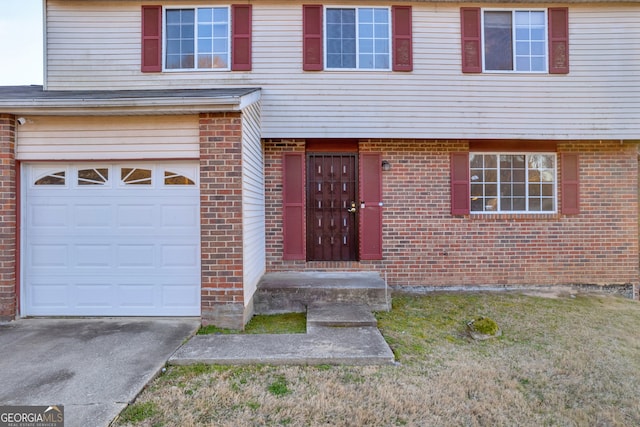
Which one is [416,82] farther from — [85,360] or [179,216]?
[85,360]

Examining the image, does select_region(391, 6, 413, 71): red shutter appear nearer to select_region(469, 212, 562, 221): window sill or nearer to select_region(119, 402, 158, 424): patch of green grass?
select_region(469, 212, 562, 221): window sill

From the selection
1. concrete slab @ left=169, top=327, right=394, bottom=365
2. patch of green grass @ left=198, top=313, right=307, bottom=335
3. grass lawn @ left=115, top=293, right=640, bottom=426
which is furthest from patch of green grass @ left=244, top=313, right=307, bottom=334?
grass lawn @ left=115, top=293, right=640, bottom=426

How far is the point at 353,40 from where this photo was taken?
6.21 metres

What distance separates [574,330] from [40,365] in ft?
20.7

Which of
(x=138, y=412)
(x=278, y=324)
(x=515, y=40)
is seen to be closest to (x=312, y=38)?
(x=515, y=40)

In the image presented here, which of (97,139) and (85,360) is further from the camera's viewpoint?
(97,139)

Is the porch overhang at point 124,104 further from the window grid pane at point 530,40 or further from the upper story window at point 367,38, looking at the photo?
the window grid pane at point 530,40

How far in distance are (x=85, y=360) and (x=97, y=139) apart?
2.88m

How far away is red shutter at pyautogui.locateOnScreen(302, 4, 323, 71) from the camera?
6074 millimetres

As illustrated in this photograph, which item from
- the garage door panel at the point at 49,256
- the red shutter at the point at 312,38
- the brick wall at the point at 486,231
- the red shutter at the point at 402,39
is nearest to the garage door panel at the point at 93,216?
the garage door panel at the point at 49,256

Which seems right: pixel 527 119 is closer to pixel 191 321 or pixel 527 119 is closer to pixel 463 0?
pixel 463 0

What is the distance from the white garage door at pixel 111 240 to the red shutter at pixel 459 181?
14.9ft

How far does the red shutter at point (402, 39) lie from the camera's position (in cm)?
613

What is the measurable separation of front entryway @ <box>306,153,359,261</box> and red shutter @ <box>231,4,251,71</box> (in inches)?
78.9
